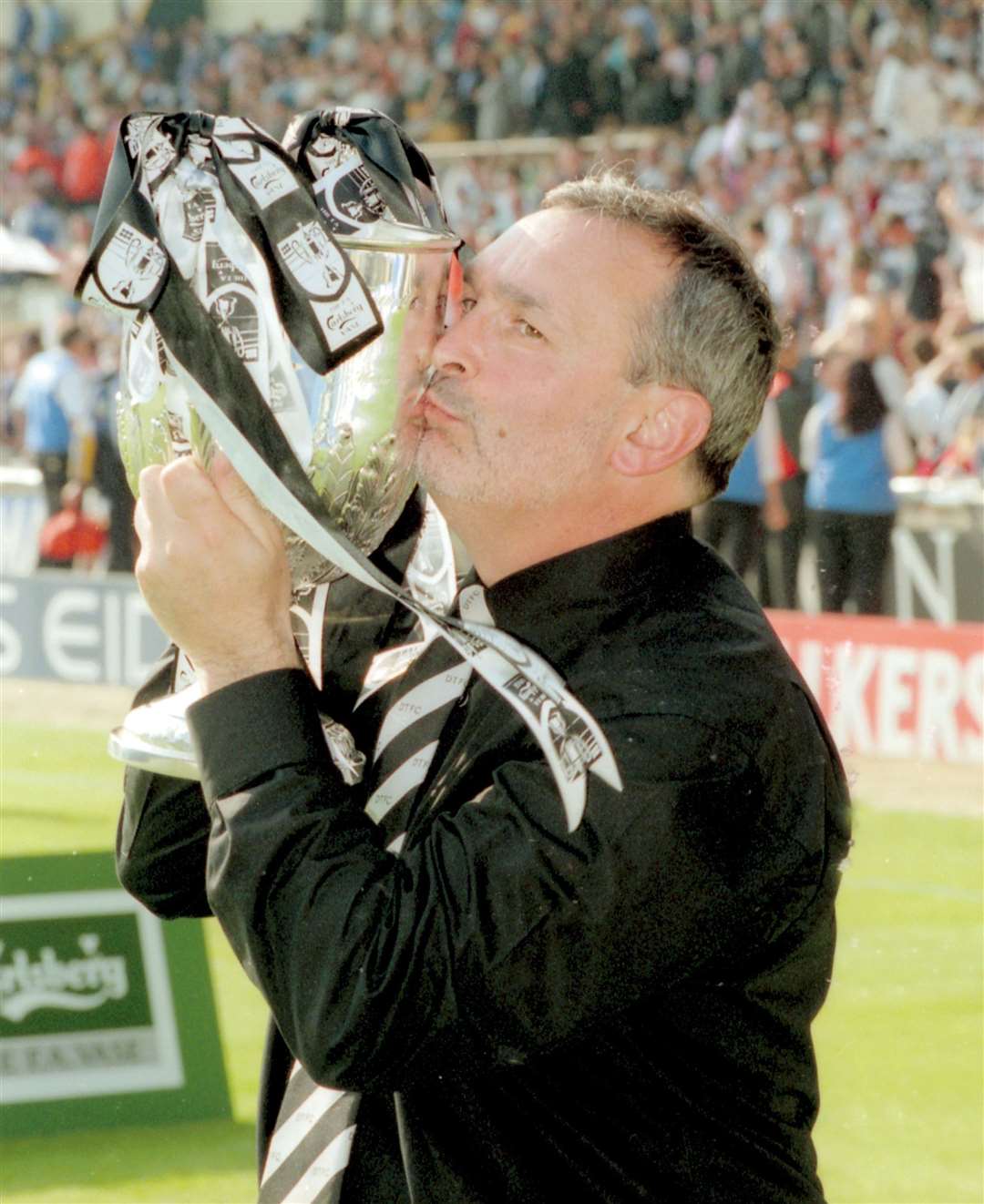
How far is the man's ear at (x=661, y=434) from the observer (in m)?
1.64

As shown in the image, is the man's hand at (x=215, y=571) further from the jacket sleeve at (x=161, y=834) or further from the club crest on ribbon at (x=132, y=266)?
the jacket sleeve at (x=161, y=834)

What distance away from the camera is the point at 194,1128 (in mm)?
3881

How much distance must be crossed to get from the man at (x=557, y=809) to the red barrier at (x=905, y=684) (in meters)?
5.31

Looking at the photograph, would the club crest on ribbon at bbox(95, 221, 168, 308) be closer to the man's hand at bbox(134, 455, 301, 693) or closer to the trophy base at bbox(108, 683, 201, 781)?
the man's hand at bbox(134, 455, 301, 693)

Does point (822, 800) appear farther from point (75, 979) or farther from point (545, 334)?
point (75, 979)

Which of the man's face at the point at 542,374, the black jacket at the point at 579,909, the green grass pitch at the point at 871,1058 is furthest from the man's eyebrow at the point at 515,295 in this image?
the green grass pitch at the point at 871,1058

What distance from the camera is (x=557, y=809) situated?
1386 mm

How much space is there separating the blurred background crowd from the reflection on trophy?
6.51m

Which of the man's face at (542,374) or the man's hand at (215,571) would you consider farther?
the man's face at (542,374)

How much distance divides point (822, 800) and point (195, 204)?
674 mm

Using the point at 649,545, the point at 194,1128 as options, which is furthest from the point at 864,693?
the point at 649,545

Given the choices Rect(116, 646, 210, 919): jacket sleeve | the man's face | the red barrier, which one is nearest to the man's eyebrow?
the man's face

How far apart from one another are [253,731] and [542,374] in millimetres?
426

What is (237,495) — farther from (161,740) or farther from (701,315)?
(701,315)
